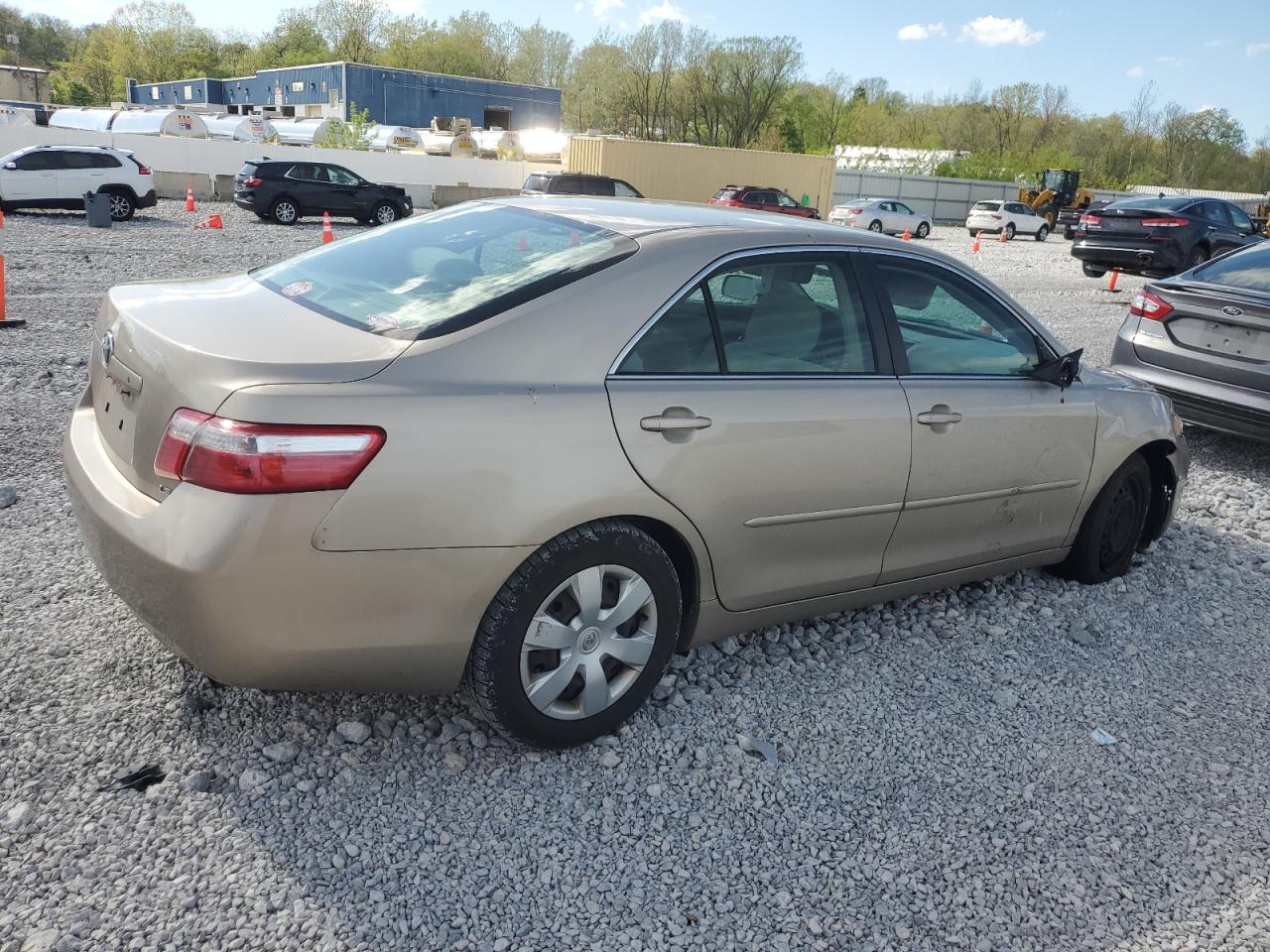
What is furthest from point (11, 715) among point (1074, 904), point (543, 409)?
point (1074, 904)

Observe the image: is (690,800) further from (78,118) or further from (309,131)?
(78,118)

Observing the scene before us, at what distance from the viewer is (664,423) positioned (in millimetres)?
2928

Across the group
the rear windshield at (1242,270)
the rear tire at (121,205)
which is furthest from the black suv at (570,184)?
the rear windshield at (1242,270)

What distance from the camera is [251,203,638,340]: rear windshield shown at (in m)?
2.90

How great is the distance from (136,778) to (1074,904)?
2542 millimetres

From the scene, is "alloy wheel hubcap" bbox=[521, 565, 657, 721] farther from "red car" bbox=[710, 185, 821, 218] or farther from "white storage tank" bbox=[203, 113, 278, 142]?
"white storage tank" bbox=[203, 113, 278, 142]

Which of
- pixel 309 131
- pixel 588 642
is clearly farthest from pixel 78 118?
pixel 588 642

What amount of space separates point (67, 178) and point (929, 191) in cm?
4090

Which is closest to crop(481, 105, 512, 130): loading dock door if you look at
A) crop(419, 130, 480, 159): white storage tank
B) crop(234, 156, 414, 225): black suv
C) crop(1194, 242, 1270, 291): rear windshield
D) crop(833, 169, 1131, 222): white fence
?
crop(419, 130, 480, 159): white storage tank

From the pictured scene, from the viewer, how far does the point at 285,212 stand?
23.2 meters

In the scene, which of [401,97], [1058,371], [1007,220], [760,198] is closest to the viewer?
[1058,371]

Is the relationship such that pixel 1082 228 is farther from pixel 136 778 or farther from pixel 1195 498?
pixel 136 778

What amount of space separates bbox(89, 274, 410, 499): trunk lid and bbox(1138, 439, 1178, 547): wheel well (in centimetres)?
A: 364

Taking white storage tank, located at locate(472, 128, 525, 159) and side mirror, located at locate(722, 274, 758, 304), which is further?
white storage tank, located at locate(472, 128, 525, 159)
